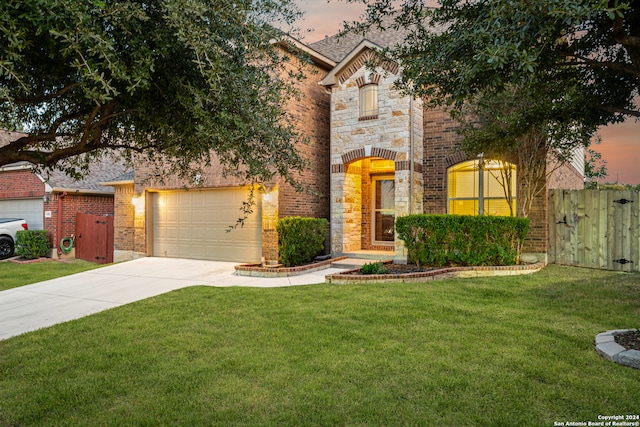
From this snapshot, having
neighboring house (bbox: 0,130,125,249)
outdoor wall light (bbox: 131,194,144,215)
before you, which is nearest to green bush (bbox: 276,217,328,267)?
outdoor wall light (bbox: 131,194,144,215)

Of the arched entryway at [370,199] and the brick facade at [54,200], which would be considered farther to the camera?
the brick facade at [54,200]

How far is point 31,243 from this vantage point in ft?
49.9

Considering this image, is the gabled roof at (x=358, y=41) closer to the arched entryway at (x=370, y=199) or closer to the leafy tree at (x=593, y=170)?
the arched entryway at (x=370, y=199)

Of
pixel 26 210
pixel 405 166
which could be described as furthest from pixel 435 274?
pixel 26 210

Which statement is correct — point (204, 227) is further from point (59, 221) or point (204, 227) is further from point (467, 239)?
point (467, 239)

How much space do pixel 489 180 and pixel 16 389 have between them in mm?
10567

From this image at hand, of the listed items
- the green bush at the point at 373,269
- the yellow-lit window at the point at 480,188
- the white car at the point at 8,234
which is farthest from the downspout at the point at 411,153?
the white car at the point at 8,234

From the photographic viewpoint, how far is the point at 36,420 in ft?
10.8

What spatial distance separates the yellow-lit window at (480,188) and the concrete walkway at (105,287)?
399 cm

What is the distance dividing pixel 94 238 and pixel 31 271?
147 inches

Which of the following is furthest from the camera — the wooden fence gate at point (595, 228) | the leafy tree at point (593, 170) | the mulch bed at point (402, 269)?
the leafy tree at point (593, 170)

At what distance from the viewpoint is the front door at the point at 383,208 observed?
12.8m

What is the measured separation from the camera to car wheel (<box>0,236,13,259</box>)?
51.2ft

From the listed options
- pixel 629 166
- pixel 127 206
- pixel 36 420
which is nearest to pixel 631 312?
pixel 36 420
